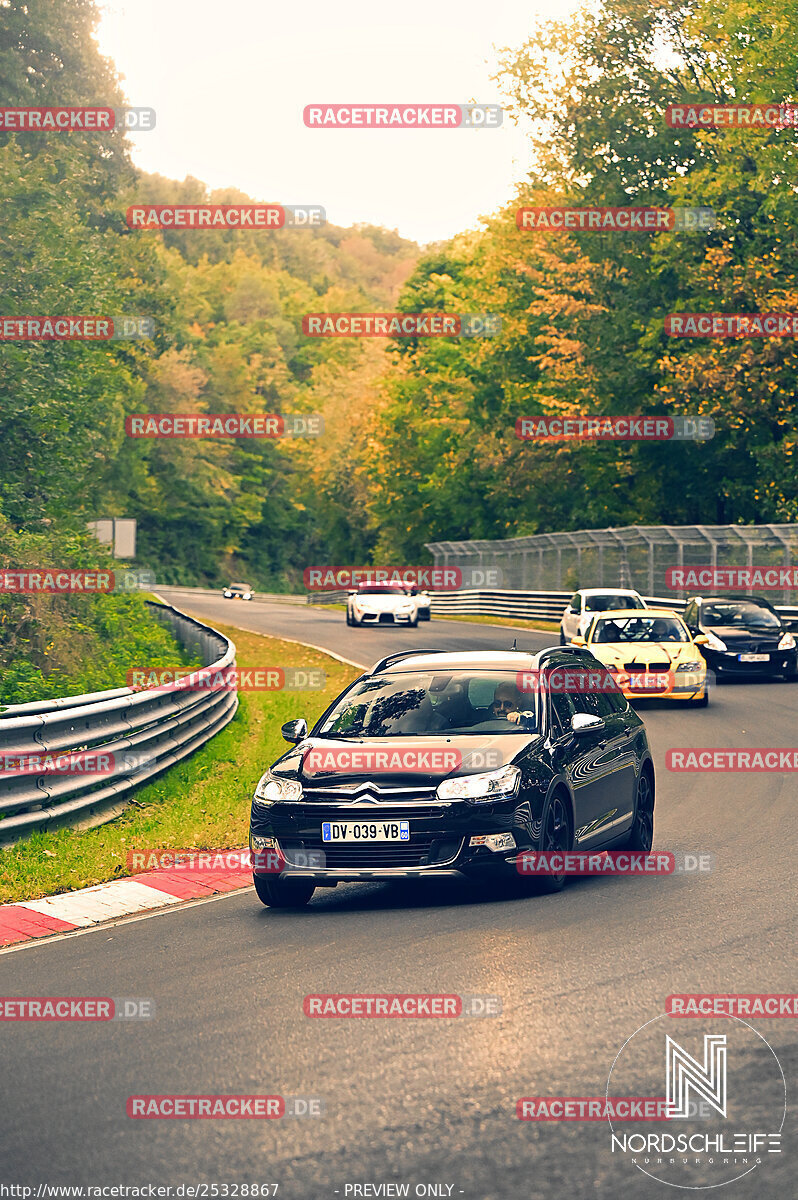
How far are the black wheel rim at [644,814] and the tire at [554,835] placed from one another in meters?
1.45

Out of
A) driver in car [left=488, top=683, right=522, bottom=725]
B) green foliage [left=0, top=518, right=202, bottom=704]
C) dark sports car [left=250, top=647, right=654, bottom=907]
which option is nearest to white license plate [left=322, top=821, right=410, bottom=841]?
dark sports car [left=250, top=647, right=654, bottom=907]

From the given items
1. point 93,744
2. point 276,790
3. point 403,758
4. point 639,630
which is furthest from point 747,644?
point 276,790

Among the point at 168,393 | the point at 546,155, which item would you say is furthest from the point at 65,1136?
the point at 168,393

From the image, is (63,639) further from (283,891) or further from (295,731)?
(283,891)

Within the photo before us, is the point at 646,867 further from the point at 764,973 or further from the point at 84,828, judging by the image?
the point at 84,828

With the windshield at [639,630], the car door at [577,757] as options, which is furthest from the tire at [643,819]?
the windshield at [639,630]

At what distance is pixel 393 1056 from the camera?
6098mm

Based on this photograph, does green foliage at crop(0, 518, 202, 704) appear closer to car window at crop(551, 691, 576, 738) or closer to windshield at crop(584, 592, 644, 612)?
windshield at crop(584, 592, 644, 612)

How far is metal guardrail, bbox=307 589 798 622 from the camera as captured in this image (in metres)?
46.5

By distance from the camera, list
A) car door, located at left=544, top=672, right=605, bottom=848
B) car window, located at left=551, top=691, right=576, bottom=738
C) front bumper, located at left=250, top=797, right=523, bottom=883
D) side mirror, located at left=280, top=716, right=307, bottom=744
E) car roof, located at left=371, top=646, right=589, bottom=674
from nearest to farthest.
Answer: front bumper, located at left=250, top=797, right=523, bottom=883, car door, located at left=544, top=672, right=605, bottom=848, car window, located at left=551, top=691, right=576, bottom=738, side mirror, located at left=280, top=716, right=307, bottom=744, car roof, located at left=371, top=646, right=589, bottom=674

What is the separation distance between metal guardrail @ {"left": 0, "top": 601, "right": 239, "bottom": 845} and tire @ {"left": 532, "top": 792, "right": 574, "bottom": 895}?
3.82m

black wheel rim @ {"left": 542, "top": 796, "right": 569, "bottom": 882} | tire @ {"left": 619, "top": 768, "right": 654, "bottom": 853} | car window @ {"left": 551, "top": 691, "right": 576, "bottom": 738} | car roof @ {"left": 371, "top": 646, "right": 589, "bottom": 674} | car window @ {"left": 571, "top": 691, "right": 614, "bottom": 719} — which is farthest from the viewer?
tire @ {"left": 619, "top": 768, "right": 654, "bottom": 853}

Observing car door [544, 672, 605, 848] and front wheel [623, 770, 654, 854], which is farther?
front wheel [623, 770, 654, 854]

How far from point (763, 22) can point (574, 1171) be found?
45016 mm
